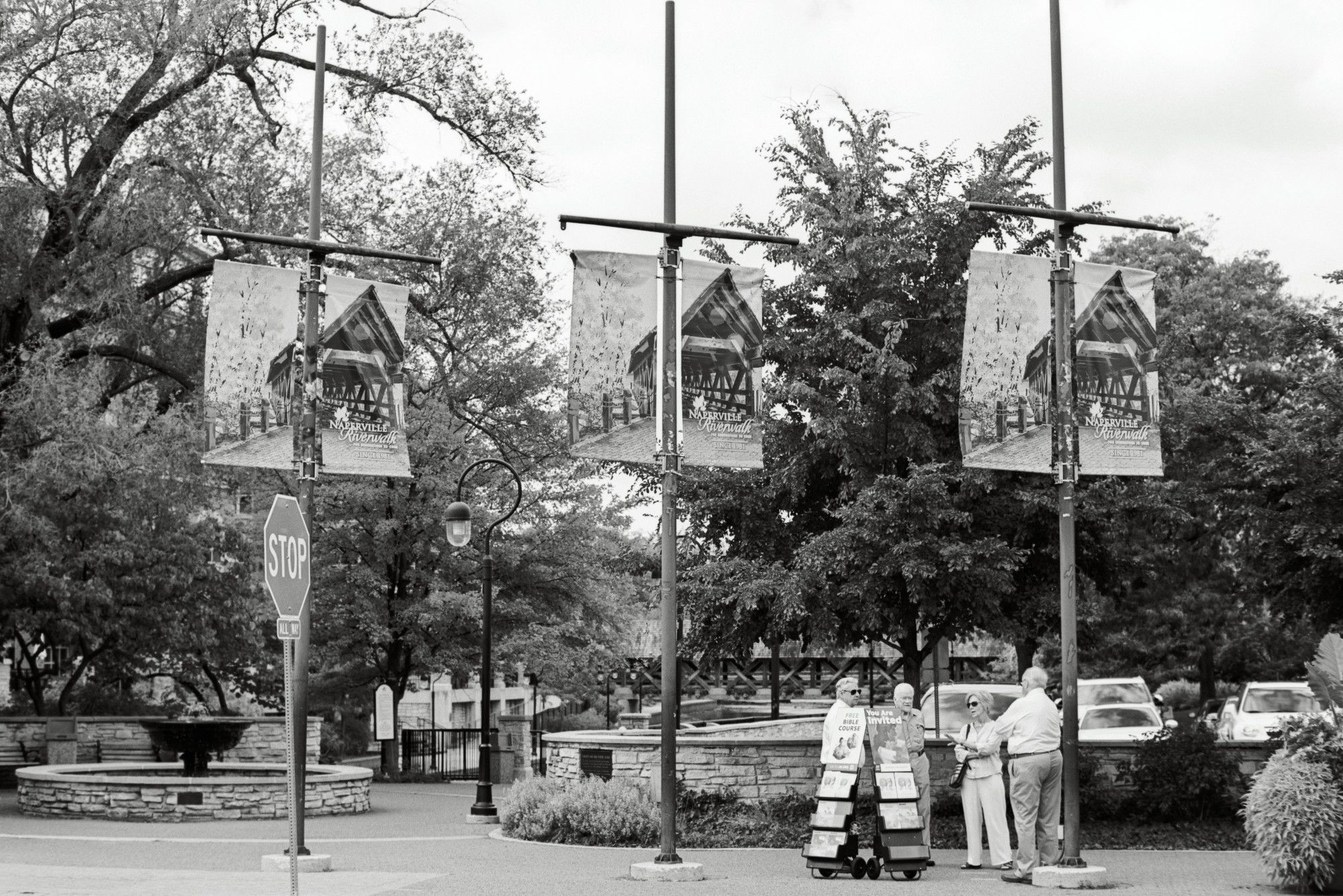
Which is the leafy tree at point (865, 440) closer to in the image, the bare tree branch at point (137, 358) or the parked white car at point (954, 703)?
the parked white car at point (954, 703)

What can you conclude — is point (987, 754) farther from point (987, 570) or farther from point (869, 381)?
point (869, 381)

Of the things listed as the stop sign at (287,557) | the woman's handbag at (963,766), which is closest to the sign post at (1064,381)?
the woman's handbag at (963,766)

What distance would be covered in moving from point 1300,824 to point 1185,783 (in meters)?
5.37

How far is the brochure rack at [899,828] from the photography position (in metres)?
13.6

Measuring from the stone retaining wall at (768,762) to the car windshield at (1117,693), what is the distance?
10.1 m

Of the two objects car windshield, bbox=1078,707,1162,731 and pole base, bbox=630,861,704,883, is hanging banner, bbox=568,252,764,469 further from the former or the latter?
car windshield, bbox=1078,707,1162,731

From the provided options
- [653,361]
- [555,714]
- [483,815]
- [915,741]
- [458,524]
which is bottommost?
[555,714]

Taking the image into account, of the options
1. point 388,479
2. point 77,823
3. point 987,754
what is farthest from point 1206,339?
point 77,823

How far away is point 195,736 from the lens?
23875mm

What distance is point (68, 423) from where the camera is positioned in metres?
21.3

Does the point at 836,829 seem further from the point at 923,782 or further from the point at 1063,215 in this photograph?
the point at 1063,215

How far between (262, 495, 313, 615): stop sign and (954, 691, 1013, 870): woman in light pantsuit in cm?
748

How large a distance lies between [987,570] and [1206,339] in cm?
2378

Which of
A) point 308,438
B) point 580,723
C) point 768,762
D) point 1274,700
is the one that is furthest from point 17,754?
point 1274,700
